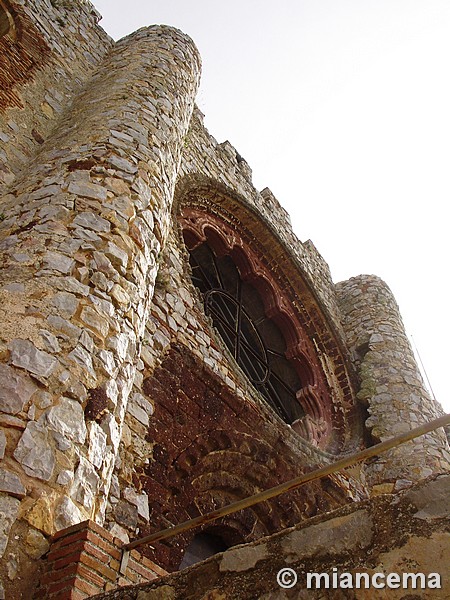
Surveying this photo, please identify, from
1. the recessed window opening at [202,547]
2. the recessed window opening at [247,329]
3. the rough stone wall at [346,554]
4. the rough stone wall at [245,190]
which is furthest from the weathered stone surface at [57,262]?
the rough stone wall at [245,190]

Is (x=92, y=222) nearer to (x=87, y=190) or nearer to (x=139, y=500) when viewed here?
(x=87, y=190)

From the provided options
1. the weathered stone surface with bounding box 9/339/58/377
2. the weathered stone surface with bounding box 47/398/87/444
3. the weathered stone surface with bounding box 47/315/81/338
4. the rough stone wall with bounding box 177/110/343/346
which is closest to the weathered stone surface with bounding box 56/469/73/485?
the weathered stone surface with bounding box 47/398/87/444

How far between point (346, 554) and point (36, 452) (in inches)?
46.6

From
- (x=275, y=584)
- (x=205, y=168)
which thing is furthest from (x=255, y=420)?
(x=205, y=168)

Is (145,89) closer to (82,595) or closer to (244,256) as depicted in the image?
(244,256)

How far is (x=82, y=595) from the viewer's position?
5.83ft

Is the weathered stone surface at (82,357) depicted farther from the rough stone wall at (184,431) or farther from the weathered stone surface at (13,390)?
the rough stone wall at (184,431)

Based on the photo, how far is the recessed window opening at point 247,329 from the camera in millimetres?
6352

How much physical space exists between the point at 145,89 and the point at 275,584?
4378mm

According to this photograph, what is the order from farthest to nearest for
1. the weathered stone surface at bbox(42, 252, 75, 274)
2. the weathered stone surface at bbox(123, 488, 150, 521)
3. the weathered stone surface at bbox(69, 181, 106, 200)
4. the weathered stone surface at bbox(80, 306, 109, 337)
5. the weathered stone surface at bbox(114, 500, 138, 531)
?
the weathered stone surface at bbox(69, 181, 106, 200) < the weathered stone surface at bbox(123, 488, 150, 521) < the weathered stone surface at bbox(114, 500, 138, 531) < the weathered stone surface at bbox(42, 252, 75, 274) < the weathered stone surface at bbox(80, 306, 109, 337)

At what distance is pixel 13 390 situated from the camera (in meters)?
2.14

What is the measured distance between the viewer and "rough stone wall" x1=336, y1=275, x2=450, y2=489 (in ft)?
20.2

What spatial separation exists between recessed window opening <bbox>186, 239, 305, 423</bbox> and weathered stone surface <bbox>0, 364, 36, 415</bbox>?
12.7 feet

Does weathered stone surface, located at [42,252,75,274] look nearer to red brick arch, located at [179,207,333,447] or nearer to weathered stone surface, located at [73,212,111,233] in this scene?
weathered stone surface, located at [73,212,111,233]
